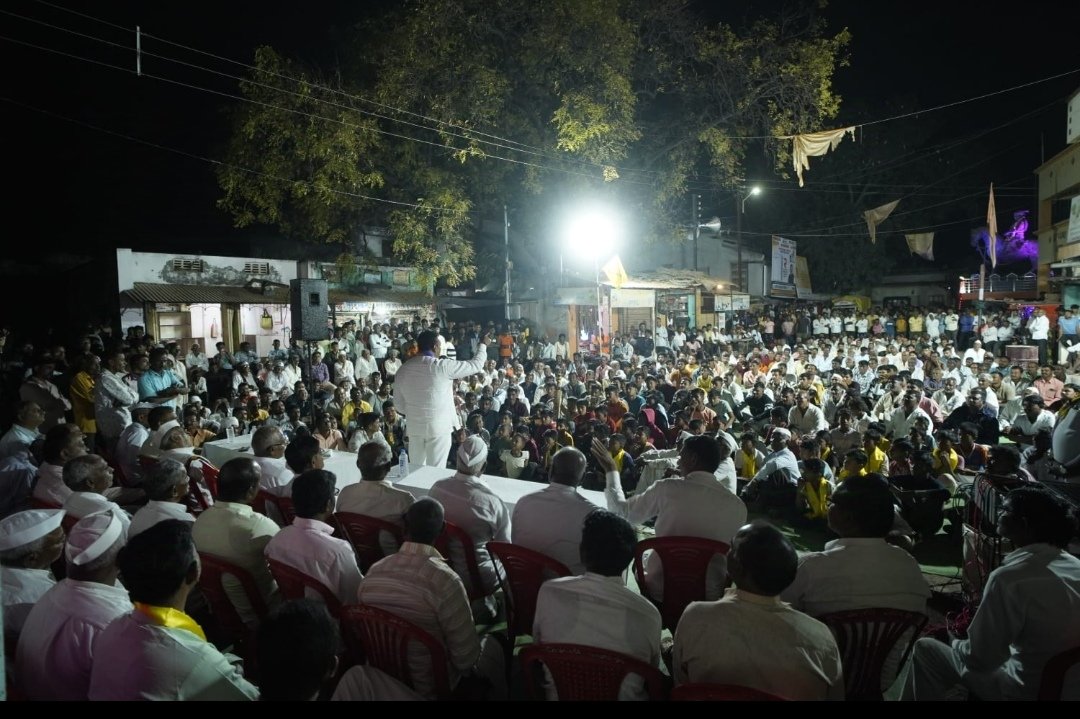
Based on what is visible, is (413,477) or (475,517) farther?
(413,477)

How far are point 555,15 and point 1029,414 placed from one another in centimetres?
1343

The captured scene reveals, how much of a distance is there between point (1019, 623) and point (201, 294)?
16.4 metres

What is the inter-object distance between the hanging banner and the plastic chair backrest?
1232 inches

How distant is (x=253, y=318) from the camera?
17.2 meters

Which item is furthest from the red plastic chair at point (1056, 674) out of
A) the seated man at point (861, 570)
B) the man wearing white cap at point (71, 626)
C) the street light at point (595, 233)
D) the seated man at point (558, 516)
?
the street light at point (595, 233)

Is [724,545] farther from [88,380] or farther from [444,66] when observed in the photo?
[444,66]

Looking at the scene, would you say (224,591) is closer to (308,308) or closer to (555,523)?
(555,523)

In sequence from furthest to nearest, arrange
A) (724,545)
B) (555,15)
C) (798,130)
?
(798,130) → (555,15) → (724,545)

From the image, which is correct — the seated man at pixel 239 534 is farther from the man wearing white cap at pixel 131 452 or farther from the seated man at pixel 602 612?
the man wearing white cap at pixel 131 452

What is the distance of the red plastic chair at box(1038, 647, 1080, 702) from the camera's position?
2605 millimetres

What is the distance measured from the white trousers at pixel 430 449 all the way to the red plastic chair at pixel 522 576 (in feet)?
12.1

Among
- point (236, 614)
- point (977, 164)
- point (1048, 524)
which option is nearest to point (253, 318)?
point (236, 614)

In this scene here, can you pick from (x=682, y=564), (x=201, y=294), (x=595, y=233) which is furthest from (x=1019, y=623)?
(x=595, y=233)

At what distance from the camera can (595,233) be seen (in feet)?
64.0
